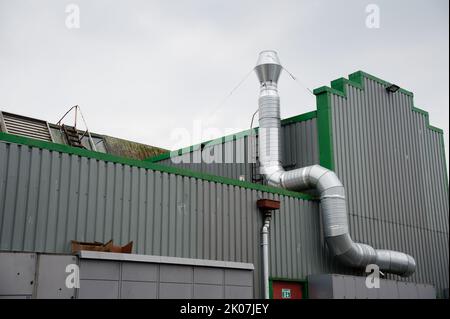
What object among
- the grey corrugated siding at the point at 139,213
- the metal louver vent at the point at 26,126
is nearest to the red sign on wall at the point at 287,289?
the grey corrugated siding at the point at 139,213

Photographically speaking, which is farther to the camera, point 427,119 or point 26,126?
point 427,119

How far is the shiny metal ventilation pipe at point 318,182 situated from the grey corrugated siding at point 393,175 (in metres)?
1.09

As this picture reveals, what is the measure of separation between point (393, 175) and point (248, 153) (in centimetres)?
560

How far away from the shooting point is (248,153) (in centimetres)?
2208

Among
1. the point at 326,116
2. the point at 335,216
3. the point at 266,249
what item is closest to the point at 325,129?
the point at 326,116

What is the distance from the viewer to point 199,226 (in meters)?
15.1

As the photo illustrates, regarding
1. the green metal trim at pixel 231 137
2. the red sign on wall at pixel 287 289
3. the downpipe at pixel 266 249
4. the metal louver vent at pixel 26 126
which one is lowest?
the red sign on wall at pixel 287 289

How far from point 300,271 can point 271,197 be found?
8.10 feet

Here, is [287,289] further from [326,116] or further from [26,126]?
[26,126]

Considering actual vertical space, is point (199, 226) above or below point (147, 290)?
above

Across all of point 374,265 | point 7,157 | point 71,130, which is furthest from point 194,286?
point 71,130

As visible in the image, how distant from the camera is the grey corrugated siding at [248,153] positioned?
65.7 ft

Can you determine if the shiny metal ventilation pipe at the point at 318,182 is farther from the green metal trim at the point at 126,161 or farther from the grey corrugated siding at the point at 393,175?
the grey corrugated siding at the point at 393,175

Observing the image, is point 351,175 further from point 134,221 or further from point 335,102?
point 134,221
